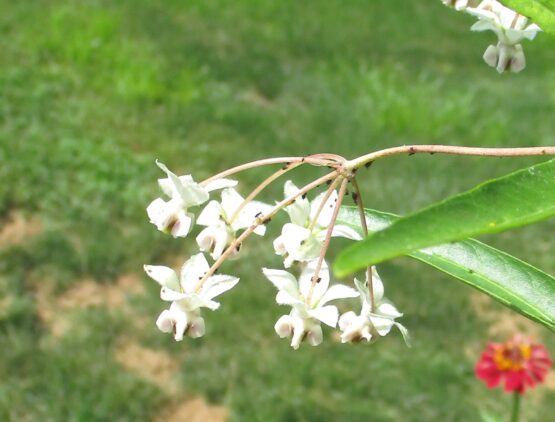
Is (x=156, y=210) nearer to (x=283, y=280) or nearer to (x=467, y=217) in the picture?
(x=283, y=280)

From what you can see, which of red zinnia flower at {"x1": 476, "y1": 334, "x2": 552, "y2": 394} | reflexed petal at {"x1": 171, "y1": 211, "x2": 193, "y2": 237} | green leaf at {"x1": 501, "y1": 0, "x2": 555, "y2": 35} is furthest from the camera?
red zinnia flower at {"x1": 476, "y1": 334, "x2": 552, "y2": 394}

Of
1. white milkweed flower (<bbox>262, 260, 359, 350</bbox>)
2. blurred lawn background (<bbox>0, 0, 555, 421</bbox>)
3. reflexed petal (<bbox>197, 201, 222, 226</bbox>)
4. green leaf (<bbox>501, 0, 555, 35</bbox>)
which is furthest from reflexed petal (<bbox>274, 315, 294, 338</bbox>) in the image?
blurred lawn background (<bbox>0, 0, 555, 421</bbox>)

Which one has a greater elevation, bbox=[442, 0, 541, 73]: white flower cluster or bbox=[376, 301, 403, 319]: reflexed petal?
bbox=[442, 0, 541, 73]: white flower cluster

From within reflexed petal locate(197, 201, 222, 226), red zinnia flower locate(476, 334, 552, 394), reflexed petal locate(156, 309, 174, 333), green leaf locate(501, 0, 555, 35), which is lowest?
red zinnia flower locate(476, 334, 552, 394)

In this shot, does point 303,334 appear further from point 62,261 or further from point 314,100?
point 314,100

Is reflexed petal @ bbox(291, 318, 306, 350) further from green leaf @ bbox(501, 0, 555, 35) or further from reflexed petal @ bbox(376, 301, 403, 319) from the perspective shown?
green leaf @ bbox(501, 0, 555, 35)

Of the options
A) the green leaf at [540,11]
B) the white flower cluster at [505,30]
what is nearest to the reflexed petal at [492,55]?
the white flower cluster at [505,30]

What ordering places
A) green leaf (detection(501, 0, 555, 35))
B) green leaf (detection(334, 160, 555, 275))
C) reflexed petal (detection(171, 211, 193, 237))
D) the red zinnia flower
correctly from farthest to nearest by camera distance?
the red zinnia flower → reflexed petal (detection(171, 211, 193, 237)) → green leaf (detection(501, 0, 555, 35)) → green leaf (detection(334, 160, 555, 275))
